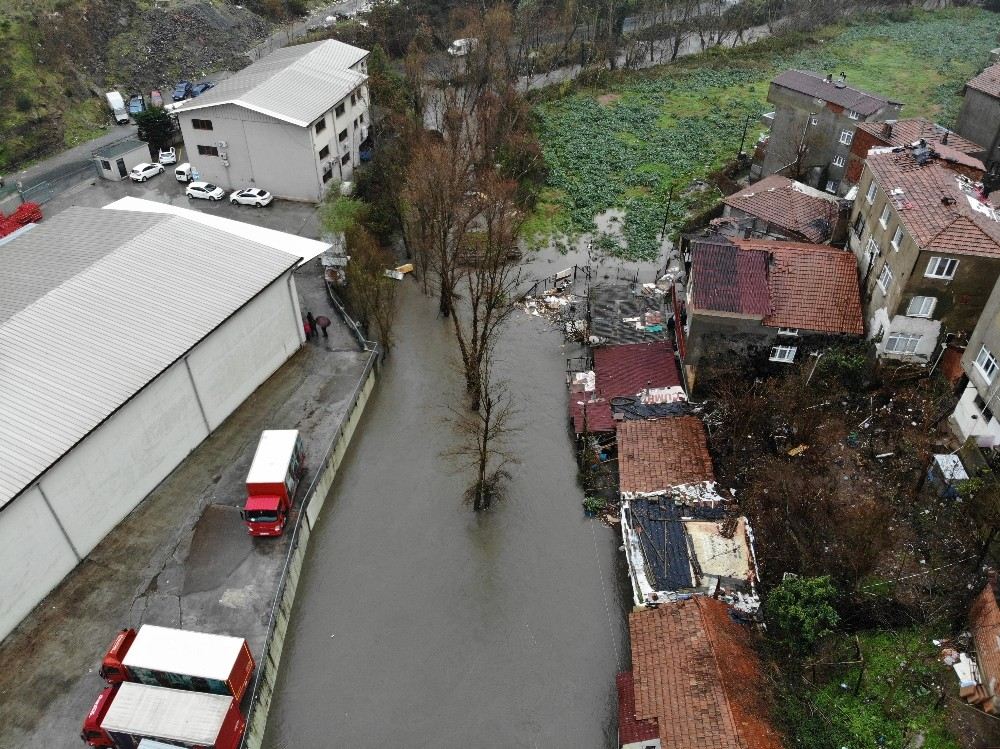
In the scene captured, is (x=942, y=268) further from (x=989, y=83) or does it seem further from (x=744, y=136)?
(x=744, y=136)

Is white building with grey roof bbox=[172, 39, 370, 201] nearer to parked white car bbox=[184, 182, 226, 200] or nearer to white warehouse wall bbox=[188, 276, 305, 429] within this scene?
parked white car bbox=[184, 182, 226, 200]

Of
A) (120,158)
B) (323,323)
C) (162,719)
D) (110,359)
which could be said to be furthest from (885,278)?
(120,158)

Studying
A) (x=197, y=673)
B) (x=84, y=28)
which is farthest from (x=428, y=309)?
(x=84, y=28)

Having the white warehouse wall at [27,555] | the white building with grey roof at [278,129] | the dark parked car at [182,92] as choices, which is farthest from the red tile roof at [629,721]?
the dark parked car at [182,92]

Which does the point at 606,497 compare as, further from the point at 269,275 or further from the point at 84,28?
the point at 84,28

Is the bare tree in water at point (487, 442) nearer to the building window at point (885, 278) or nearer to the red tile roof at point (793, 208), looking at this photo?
the building window at point (885, 278)

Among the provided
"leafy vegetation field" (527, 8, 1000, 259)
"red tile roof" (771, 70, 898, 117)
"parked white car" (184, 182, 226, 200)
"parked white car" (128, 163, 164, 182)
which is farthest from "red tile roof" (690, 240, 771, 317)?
"parked white car" (128, 163, 164, 182)
